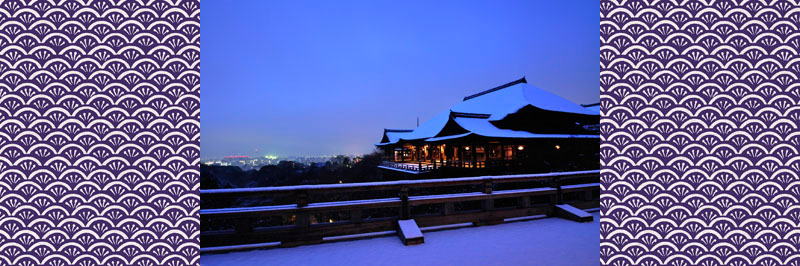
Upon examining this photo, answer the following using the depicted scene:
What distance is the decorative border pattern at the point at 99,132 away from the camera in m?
1.46

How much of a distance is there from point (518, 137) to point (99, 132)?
47.1ft

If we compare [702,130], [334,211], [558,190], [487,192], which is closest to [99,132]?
[334,211]

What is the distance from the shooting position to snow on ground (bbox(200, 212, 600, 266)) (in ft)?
9.04

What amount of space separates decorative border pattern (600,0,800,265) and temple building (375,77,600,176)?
1127cm

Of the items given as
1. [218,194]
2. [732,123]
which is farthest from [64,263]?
[732,123]

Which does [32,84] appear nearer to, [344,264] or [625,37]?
[344,264]

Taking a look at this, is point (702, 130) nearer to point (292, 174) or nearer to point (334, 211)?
point (334, 211)

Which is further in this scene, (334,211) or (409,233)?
(334,211)

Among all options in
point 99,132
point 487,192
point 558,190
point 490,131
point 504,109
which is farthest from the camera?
point 504,109

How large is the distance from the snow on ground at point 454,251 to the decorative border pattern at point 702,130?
1284 millimetres

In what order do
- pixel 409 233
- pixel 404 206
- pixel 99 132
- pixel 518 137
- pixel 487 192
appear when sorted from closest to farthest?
pixel 99 132 < pixel 409 233 < pixel 404 206 < pixel 487 192 < pixel 518 137

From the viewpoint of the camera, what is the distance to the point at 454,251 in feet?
9.82

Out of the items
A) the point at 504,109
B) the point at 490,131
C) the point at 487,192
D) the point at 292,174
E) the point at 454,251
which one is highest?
the point at 504,109

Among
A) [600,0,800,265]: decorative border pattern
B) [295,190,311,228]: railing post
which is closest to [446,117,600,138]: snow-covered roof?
[295,190,311,228]: railing post
